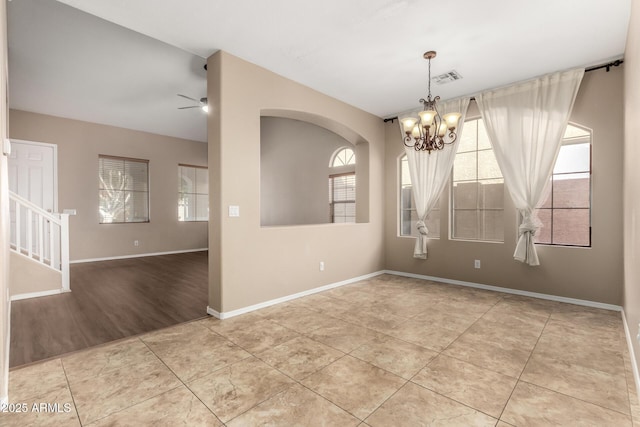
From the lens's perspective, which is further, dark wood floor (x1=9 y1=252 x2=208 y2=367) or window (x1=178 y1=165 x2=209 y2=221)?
window (x1=178 y1=165 x2=209 y2=221)

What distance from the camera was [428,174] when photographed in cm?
496

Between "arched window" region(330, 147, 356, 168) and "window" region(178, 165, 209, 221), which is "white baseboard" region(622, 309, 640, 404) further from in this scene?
"window" region(178, 165, 209, 221)

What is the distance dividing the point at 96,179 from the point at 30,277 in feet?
10.8

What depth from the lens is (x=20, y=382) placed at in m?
2.06

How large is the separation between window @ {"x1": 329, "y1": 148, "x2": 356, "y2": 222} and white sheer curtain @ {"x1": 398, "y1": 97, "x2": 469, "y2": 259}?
1.61 m

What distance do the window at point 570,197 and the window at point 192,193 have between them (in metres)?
7.51

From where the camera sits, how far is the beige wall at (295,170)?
22.7ft

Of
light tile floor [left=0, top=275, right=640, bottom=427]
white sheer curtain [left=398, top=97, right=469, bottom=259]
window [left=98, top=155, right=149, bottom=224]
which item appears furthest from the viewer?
window [left=98, top=155, right=149, bottom=224]

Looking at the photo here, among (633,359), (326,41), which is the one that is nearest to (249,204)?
(326,41)

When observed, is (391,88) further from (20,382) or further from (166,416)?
(20,382)

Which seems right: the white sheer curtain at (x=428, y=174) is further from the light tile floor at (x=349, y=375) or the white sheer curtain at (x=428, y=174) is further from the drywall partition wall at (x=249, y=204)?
the light tile floor at (x=349, y=375)

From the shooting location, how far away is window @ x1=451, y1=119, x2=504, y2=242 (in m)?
4.49

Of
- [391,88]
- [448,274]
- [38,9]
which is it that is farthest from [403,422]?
[38,9]

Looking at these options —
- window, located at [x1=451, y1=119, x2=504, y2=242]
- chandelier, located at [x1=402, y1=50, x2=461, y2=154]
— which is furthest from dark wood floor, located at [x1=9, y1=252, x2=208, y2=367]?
window, located at [x1=451, y1=119, x2=504, y2=242]
